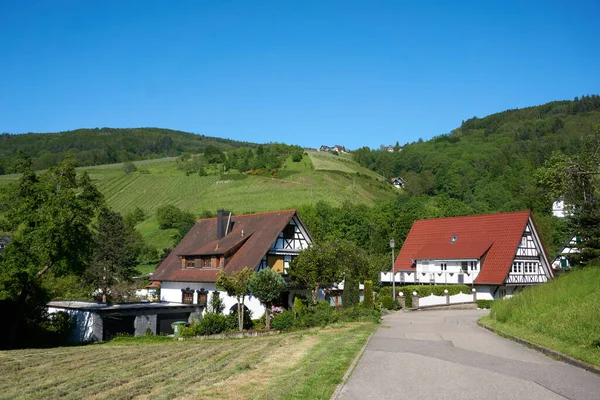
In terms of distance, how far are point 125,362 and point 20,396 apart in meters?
5.68

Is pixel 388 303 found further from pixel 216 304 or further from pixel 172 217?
pixel 172 217

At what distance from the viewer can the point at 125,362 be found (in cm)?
1852

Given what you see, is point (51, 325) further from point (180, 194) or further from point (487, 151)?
point (487, 151)

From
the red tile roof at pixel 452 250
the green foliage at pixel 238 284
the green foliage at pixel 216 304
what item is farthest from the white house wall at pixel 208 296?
the red tile roof at pixel 452 250

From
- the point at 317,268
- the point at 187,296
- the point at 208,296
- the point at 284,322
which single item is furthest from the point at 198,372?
the point at 187,296

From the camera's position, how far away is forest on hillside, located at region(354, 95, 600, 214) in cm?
11412

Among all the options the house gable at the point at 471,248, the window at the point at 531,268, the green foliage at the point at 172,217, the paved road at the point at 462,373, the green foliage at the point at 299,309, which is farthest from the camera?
the green foliage at the point at 172,217

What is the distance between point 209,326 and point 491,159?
128544 millimetres

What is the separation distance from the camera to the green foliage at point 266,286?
1242 inches

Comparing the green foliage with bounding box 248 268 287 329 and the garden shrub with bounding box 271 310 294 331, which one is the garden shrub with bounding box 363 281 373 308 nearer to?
the green foliage with bounding box 248 268 287 329

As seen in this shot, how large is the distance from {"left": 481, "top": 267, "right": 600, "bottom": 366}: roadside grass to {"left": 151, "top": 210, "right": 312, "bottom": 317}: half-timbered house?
56.3ft

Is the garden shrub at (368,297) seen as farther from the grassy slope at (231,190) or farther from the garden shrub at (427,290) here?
the grassy slope at (231,190)

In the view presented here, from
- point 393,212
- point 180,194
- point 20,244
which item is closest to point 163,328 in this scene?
point 20,244

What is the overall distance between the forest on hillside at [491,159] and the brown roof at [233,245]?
61562 millimetres
